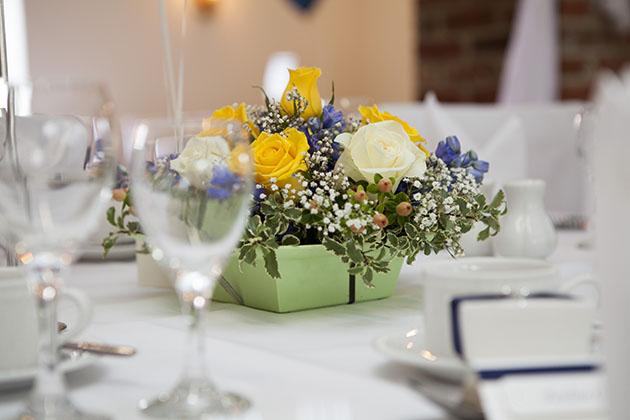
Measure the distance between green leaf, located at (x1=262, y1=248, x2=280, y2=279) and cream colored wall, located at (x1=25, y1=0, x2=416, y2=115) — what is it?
12.0ft

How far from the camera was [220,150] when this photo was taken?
0.58 m

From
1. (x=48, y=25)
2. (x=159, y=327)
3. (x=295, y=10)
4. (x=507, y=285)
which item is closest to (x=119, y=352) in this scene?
(x=159, y=327)

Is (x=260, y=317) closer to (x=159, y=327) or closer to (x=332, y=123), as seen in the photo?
(x=159, y=327)

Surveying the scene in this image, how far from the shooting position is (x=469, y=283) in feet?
1.98

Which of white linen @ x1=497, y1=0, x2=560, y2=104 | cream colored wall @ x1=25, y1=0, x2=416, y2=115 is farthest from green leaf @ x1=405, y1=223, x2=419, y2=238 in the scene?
cream colored wall @ x1=25, y1=0, x2=416, y2=115

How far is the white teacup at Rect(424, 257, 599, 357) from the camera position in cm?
59

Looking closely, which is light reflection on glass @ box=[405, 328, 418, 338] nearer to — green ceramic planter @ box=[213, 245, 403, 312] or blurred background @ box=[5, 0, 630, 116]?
green ceramic planter @ box=[213, 245, 403, 312]

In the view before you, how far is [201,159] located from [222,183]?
2 cm

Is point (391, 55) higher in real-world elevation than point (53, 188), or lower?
higher

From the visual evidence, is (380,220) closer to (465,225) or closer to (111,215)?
(465,225)

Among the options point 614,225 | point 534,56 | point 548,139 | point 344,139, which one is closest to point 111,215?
point 344,139

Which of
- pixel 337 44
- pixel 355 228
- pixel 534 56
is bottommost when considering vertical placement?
pixel 355 228

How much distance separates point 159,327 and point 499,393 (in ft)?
1.56

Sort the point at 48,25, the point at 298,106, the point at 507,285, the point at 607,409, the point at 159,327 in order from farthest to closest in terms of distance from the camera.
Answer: the point at 48,25 → the point at 298,106 → the point at 159,327 → the point at 507,285 → the point at 607,409
